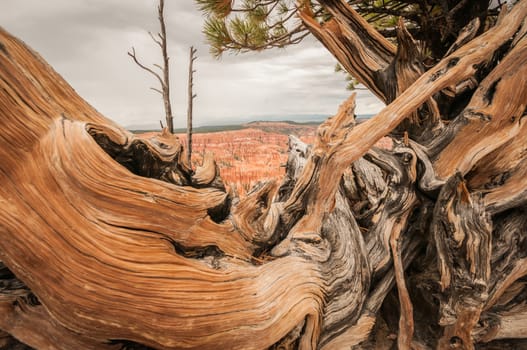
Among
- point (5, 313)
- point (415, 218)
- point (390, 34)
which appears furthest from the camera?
point (390, 34)

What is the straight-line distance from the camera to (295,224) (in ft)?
7.03

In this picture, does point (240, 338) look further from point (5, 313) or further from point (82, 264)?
point (5, 313)

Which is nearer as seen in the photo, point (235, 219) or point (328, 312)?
point (328, 312)

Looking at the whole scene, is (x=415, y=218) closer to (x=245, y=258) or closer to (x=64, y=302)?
(x=245, y=258)

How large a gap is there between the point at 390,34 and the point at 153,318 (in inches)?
158

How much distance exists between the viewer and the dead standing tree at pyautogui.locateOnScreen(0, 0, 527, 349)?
1328mm

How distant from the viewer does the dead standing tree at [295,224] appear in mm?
1328

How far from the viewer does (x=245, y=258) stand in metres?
1.90

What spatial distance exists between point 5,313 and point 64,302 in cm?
49

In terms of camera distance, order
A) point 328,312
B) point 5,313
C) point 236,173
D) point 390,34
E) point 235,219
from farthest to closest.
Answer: point 236,173
point 390,34
point 235,219
point 328,312
point 5,313

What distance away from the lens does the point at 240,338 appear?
1563 millimetres

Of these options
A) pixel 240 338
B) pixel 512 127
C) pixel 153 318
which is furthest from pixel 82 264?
pixel 512 127

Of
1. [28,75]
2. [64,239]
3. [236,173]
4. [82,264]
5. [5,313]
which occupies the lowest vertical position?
[236,173]

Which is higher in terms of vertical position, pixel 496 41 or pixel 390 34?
pixel 390 34
